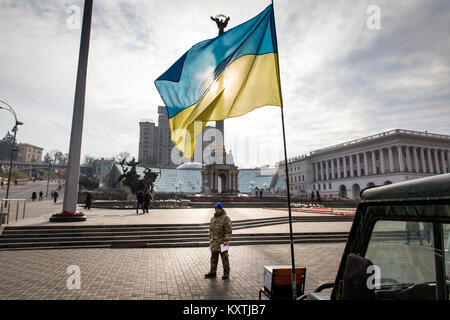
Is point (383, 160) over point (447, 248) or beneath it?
over

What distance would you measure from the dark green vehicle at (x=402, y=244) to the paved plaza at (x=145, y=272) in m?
3.92

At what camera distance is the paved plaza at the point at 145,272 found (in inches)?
208

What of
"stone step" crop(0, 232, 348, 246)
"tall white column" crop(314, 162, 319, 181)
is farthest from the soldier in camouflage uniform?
"tall white column" crop(314, 162, 319, 181)

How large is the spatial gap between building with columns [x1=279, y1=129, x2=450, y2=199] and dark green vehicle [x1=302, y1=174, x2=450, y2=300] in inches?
2649

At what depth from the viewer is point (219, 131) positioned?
51.8 metres

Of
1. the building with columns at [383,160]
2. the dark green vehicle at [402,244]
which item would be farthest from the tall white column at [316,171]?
the dark green vehicle at [402,244]

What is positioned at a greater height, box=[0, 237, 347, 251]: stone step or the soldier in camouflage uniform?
the soldier in camouflage uniform

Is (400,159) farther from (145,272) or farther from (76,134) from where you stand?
(145,272)

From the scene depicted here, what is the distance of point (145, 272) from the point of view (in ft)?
22.1

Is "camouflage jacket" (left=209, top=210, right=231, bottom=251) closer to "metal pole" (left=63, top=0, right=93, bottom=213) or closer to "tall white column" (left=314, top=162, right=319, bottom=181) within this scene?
"metal pole" (left=63, top=0, right=93, bottom=213)

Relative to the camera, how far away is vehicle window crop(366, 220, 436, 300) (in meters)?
1.52

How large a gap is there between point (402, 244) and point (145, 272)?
21.0 feet

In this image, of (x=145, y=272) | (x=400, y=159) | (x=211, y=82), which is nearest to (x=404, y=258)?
(x=211, y=82)
